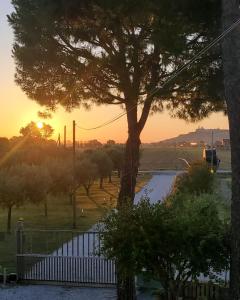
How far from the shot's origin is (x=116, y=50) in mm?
12422

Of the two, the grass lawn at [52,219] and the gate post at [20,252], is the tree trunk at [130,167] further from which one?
the gate post at [20,252]

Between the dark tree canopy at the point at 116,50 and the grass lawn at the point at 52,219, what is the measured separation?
300 centimetres

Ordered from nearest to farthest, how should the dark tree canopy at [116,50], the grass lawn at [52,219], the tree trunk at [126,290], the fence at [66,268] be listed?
the dark tree canopy at [116,50]
the tree trunk at [126,290]
the fence at [66,268]
the grass lawn at [52,219]

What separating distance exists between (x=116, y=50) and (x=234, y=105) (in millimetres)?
4209

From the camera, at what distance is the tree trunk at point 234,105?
8.99 meters

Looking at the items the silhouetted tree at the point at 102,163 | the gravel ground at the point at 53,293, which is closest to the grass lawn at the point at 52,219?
the gravel ground at the point at 53,293

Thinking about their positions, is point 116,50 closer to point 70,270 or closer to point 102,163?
point 70,270

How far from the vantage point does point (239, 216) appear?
9.02m

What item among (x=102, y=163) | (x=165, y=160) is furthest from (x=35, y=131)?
(x=102, y=163)

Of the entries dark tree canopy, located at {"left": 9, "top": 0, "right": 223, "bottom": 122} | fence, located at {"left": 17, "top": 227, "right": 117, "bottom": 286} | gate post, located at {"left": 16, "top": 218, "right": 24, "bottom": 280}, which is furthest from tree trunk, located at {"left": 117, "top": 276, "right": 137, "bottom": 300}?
dark tree canopy, located at {"left": 9, "top": 0, "right": 223, "bottom": 122}

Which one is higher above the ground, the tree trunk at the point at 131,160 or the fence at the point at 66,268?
the tree trunk at the point at 131,160

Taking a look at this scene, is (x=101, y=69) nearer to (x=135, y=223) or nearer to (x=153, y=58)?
(x=153, y=58)

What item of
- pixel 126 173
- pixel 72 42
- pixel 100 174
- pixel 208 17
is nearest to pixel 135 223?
pixel 126 173

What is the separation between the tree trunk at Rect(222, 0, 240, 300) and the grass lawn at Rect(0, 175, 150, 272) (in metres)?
2.39
